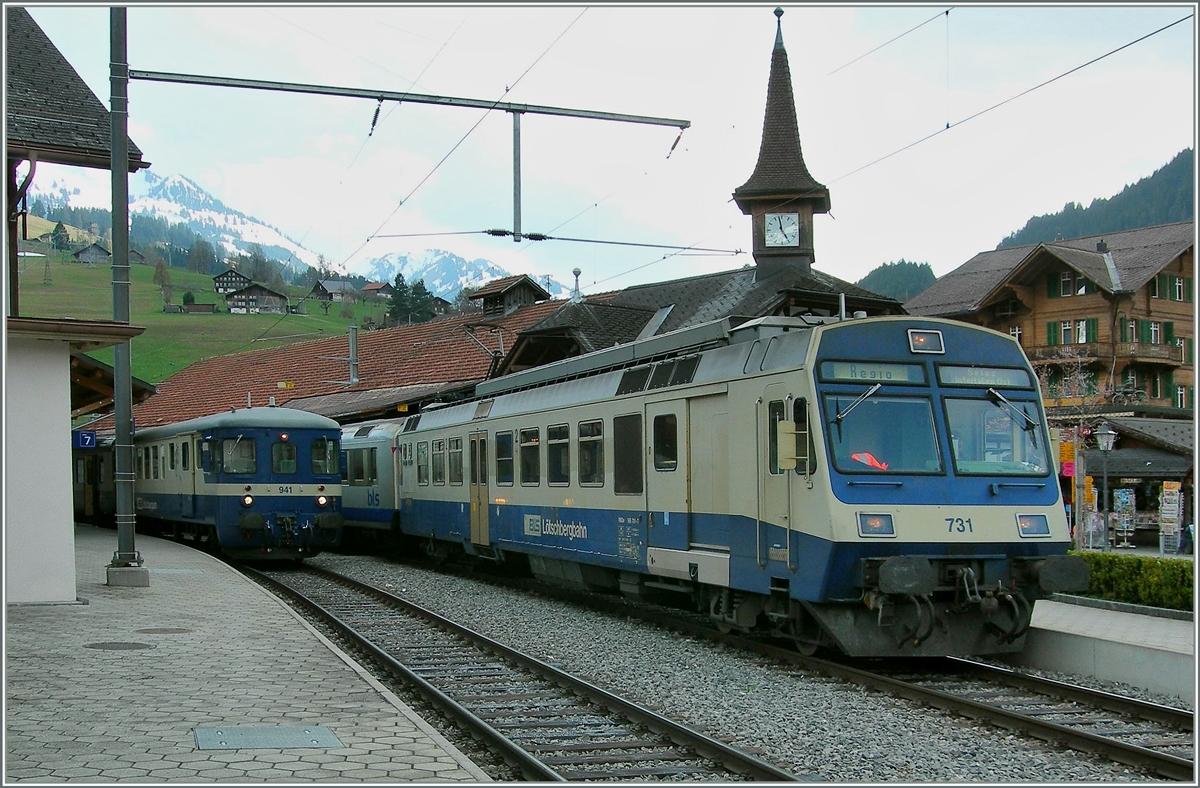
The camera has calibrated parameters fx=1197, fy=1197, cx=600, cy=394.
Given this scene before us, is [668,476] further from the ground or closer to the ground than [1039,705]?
further from the ground

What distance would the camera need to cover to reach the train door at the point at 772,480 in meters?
10.4

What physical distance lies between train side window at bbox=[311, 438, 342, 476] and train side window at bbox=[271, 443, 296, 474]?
39cm

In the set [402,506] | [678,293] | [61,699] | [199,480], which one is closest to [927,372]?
[61,699]

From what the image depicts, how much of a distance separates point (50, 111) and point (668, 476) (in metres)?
10.5

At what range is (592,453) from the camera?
1462 cm

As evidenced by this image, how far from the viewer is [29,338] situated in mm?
13672

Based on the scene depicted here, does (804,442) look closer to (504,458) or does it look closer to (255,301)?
(504,458)

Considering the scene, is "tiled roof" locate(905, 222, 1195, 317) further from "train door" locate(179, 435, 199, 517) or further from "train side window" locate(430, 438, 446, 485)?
"train door" locate(179, 435, 199, 517)

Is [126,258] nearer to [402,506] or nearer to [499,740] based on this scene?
[402,506]

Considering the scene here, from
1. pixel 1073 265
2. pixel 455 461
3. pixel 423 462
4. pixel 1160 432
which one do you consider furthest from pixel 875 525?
pixel 1073 265

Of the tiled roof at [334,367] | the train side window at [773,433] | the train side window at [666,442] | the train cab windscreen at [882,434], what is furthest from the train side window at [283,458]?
the train cab windscreen at [882,434]

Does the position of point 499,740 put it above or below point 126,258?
below

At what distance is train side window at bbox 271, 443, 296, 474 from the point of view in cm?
2206

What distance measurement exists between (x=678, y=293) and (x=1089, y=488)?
13.0m
